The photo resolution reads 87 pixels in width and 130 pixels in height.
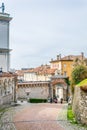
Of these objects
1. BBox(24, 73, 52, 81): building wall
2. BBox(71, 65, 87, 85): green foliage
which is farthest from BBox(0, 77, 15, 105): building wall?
BBox(24, 73, 52, 81): building wall

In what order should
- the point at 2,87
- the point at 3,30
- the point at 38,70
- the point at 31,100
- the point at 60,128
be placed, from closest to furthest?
the point at 60,128, the point at 2,87, the point at 3,30, the point at 31,100, the point at 38,70

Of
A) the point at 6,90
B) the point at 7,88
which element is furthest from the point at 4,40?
the point at 6,90

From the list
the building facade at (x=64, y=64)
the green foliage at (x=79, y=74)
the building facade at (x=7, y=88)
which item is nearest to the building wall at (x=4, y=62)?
the building facade at (x=7, y=88)

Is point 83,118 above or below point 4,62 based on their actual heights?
below

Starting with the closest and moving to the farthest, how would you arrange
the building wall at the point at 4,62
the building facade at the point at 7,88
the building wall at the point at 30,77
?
the building facade at the point at 7,88 → the building wall at the point at 4,62 → the building wall at the point at 30,77

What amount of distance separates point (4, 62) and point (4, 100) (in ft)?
39.1

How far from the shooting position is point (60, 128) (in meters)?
30.2

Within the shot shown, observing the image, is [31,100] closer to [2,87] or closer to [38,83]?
[38,83]

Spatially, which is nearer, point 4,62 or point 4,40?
point 4,40

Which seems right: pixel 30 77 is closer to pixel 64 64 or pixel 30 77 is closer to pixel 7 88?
pixel 64 64

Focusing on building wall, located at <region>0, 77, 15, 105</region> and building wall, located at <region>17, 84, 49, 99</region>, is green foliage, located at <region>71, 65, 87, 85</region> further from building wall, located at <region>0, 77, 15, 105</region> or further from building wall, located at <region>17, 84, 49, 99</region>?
building wall, located at <region>17, 84, 49, 99</region>

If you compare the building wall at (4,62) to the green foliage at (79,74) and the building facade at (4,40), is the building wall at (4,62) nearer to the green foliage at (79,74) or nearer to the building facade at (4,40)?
the building facade at (4,40)

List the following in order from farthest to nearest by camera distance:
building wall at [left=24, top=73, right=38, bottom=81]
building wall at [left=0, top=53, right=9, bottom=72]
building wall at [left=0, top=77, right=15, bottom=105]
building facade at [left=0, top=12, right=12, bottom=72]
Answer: building wall at [left=24, top=73, right=38, bottom=81] < building wall at [left=0, top=53, right=9, bottom=72] < building facade at [left=0, top=12, right=12, bottom=72] < building wall at [left=0, top=77, right=15, bottom=105]

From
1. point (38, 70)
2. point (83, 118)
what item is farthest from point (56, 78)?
point (83, 118)
